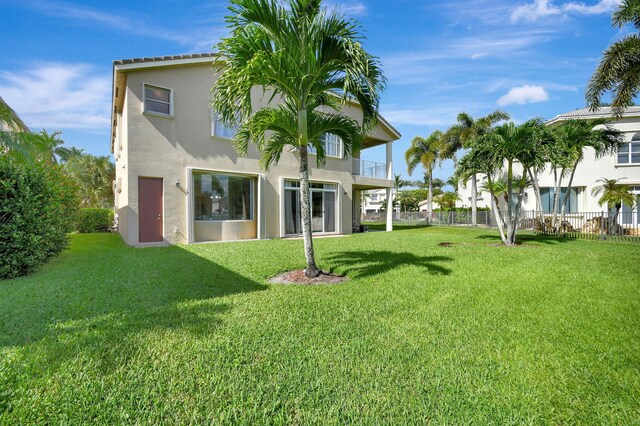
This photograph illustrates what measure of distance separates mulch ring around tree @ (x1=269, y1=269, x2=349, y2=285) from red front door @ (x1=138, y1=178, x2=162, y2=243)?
811 cm

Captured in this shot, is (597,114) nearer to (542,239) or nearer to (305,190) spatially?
(542,239)

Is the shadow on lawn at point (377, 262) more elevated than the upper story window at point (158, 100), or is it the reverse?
the upper story window at point (158, 100)

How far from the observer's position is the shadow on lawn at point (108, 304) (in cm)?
356

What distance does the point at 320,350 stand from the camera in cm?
346

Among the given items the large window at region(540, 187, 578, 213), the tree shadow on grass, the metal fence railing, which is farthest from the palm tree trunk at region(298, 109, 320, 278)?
the large window at region(540, 187, 578, 213)

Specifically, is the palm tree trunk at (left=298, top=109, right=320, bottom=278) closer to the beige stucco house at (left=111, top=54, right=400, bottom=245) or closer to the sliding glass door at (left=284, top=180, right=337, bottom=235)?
the beige stucco house at (left=111, top=54, right=400, bottom=245)

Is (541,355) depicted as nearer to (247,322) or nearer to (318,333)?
(318,333)

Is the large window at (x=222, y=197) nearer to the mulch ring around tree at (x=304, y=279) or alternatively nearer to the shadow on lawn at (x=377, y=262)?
the shadow on lawn at (x=377, y=262)

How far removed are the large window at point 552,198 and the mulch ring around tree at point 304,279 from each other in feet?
76.6

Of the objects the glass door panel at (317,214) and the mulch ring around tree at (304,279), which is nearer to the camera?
the mulch ring around tree at (304,279)

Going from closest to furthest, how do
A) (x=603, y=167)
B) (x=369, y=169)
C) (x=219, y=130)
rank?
(x=219, y=130) → (x=369, y=169) → (x=603, y=167)

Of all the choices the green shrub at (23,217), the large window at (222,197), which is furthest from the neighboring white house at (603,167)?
the green shrub at (23,217)

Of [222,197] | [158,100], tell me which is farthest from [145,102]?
[222,197]

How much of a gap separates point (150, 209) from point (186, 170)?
2135mm
